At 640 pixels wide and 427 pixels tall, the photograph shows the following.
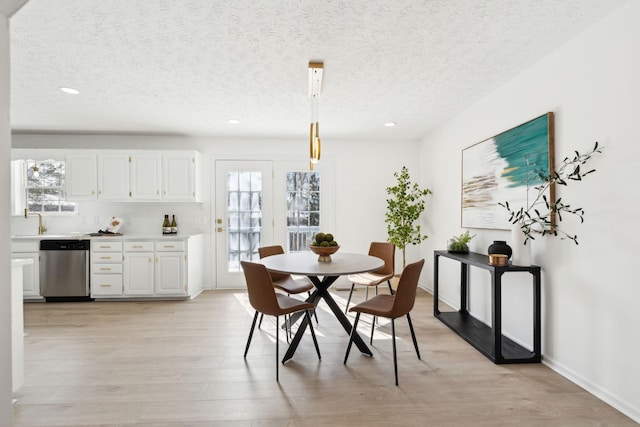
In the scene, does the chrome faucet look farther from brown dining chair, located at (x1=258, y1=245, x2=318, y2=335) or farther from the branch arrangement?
the branch arrangement

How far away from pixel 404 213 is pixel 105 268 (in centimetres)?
428

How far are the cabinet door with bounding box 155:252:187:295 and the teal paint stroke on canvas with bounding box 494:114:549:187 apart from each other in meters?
4.09

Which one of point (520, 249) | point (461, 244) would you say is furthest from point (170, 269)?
point (520, 249)

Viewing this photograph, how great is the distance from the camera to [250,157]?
5168 millimetres

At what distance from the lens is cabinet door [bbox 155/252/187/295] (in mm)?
4480

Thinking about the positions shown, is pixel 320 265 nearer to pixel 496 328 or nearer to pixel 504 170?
pixel 496 328

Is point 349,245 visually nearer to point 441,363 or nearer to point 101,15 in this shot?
point 441,363

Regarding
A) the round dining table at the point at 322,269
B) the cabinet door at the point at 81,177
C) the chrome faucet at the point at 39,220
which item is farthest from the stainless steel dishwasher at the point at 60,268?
the round dining table at the point at 322,269

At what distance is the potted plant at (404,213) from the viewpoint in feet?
15.6

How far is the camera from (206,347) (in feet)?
9.66

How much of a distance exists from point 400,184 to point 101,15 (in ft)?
12.8

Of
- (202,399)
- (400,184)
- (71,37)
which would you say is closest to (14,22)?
(71,37)

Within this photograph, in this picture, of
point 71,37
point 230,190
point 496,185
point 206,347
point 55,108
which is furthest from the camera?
point 230,190

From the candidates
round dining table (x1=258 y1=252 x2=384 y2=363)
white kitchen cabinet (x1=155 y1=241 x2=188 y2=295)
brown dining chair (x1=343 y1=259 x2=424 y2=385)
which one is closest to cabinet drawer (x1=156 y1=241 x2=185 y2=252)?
white kitchen cabinet (x1=155 y1=241 x2=188 y2=295)
